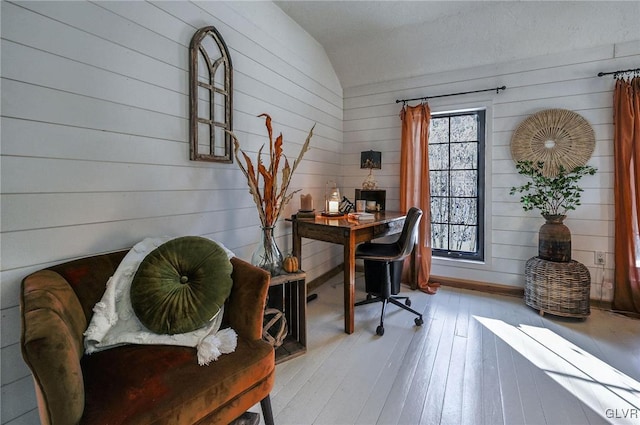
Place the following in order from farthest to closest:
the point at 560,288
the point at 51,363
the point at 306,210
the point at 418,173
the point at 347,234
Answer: the point at 418,173 → the point at 306,210 → the point at 560,288 → the point at 347,234 → the point at 51,363

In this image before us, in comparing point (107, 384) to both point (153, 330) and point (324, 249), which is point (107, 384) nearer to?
point (153, 330)

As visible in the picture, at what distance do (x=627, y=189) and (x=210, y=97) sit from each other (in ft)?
11.2

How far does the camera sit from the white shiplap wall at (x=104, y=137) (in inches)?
46.8

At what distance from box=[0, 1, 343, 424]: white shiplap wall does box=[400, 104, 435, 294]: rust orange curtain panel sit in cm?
174

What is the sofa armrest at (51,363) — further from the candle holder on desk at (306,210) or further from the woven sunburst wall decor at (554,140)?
the woven sunburst wall decor at (554,140)

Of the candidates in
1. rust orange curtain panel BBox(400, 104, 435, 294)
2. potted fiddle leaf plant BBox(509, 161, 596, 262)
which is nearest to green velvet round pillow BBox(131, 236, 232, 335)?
rust orange curtain panel BBox(400, 104, 435, 294)

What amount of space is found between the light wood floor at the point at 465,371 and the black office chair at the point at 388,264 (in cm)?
15

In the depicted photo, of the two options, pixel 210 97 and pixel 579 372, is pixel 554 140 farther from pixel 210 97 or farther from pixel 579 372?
pixel 210 97

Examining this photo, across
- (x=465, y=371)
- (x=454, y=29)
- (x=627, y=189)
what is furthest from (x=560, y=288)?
(x=454, y=29)

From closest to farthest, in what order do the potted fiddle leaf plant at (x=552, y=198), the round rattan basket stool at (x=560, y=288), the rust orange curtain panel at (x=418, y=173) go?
the round rattan basket stool at (x=560, y=288), the potted fiddle leaf plant at (x=552, y=198), the rust orange curtain panel at (x=418, y=173)

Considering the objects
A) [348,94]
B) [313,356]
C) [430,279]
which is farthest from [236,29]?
[430,279]

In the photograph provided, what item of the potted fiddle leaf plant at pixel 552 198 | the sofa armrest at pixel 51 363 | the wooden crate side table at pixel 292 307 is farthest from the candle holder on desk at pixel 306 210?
the potted fiddle leaf plant at pixel 552 198

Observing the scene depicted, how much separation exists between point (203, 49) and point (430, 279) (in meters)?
3.10

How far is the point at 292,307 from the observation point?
2.06 m
